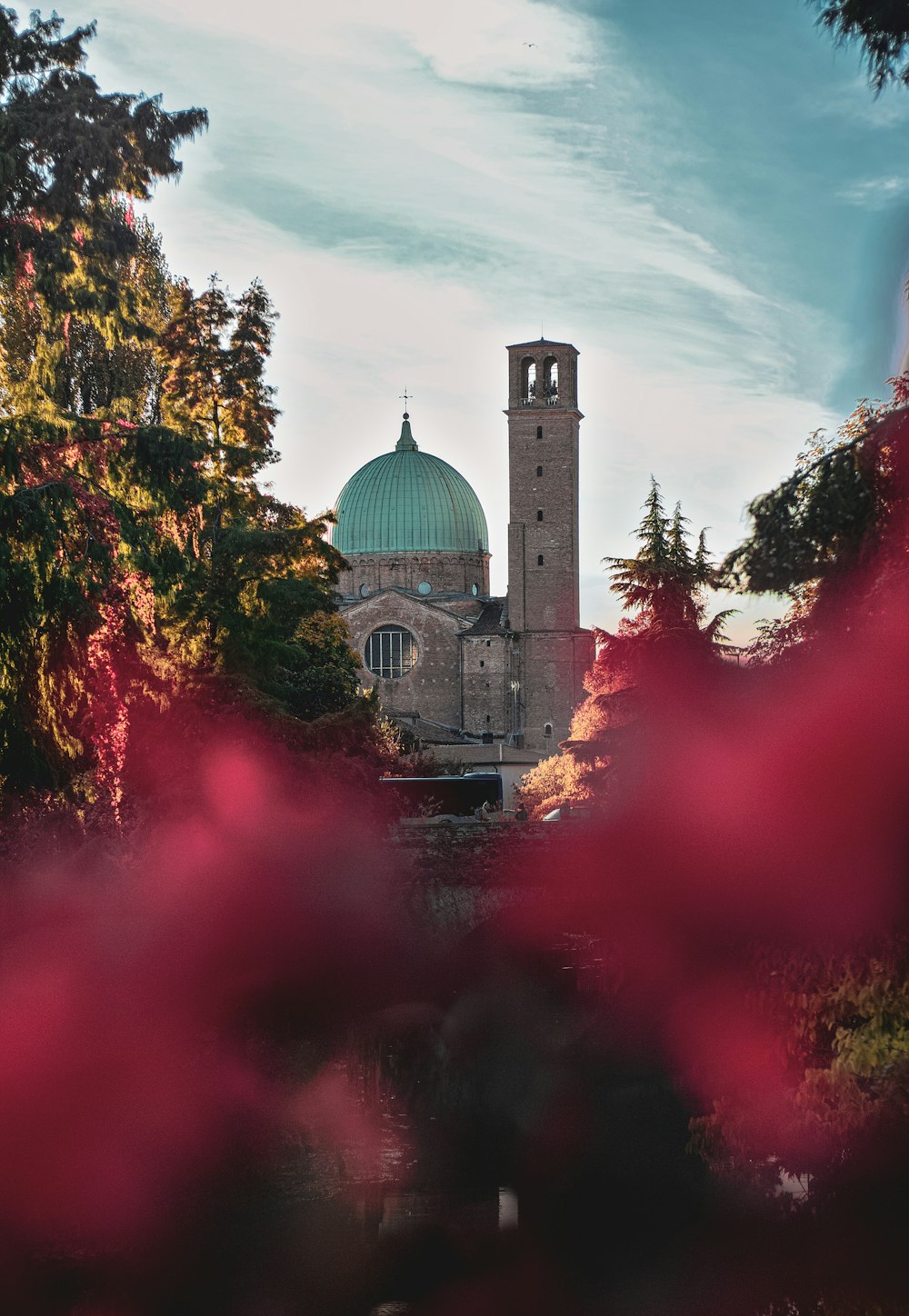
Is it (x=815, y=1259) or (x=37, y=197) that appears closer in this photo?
(x=815, y=1259)

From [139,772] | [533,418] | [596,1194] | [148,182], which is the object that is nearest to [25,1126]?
[139,772]

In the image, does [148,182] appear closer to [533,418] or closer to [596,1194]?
[596,1194]

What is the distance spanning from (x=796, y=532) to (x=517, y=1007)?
1718 centimetres

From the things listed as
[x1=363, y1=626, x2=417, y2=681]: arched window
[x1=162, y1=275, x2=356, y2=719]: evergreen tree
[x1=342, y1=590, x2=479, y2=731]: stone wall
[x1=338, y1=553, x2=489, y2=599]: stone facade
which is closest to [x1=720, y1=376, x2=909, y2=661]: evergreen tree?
[x1=162, y1=275, x2=356, y2=719]: evergreen tree

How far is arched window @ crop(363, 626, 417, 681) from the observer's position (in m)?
72.9

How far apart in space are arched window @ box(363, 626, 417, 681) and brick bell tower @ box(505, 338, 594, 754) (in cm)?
560

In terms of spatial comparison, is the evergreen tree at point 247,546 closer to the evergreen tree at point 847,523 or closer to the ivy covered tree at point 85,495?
the ivy covered tree at point 85,495

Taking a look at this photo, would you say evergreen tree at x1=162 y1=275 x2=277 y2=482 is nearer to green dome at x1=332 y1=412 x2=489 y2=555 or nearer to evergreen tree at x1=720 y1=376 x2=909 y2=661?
evergreen tree at x1=720 y1=376 x2=909 y2=661

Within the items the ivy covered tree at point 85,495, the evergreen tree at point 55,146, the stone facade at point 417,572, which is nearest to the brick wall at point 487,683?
the stone facade at point 417,572

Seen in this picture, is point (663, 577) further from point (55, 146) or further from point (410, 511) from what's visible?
point (410, 511)

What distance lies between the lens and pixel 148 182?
1916 centimetres

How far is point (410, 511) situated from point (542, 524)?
9415 millimetres

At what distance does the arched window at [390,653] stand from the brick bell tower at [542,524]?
5.60 meters

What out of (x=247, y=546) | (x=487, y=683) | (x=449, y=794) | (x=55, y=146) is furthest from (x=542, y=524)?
(x=55, y=146)
